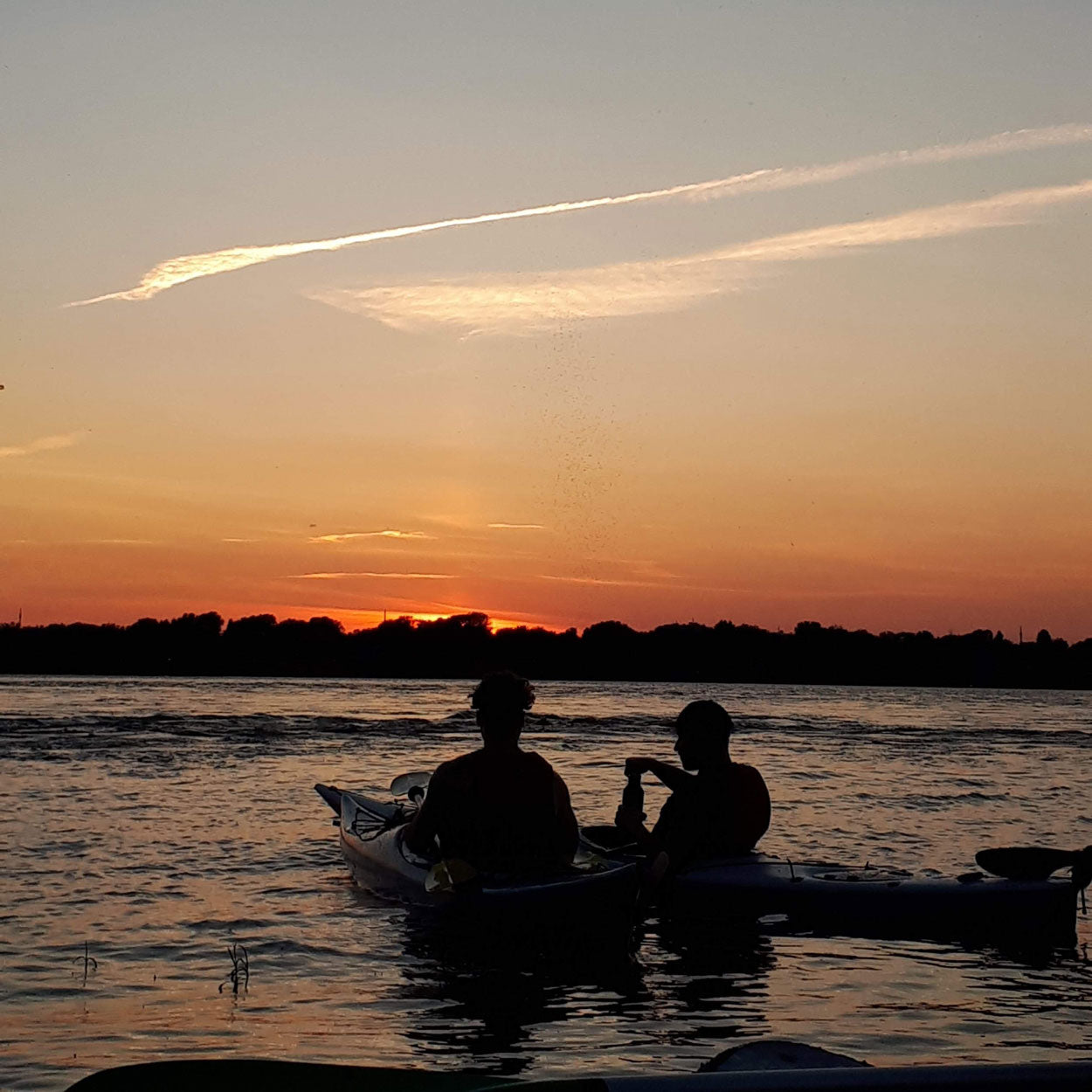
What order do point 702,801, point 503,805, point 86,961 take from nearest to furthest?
point 86,961 → point 503,805 → point 702,801

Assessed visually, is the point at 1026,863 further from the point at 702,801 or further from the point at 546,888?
the point at 546,888

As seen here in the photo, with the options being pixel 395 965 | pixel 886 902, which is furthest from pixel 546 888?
pixel 886 902

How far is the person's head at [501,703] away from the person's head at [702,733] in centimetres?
159

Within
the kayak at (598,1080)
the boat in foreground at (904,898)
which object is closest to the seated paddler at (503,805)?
the boat in foreground at (904,898)

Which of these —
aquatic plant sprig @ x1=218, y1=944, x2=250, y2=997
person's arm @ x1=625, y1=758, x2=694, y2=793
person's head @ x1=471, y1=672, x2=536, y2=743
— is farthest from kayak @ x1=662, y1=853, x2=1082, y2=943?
aquatic plant sprig @ x1=218, y1=944, x2=250, y2=997

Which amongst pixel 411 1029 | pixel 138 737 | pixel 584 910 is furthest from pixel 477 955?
pixel 138 737

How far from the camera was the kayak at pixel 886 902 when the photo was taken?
10.2 metres

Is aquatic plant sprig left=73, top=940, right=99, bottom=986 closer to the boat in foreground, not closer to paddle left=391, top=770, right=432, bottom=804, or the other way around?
the boat in foreground

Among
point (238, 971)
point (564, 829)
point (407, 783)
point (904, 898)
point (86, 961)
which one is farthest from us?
point (407, 783)

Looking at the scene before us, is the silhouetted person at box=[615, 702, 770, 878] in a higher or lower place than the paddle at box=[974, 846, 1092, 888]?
higher

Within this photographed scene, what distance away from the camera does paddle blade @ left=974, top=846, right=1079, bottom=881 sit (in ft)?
34.0

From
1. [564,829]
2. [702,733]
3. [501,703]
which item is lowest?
[564,829]

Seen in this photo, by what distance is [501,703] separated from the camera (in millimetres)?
9055

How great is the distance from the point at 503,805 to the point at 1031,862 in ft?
13.5
